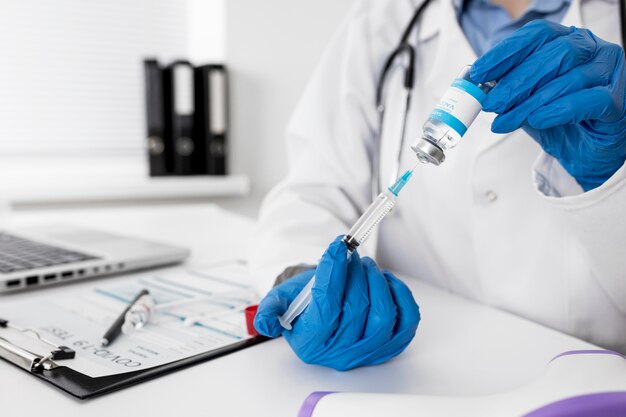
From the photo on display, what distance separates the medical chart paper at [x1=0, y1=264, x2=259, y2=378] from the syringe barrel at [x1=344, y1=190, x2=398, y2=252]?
6.4 inches

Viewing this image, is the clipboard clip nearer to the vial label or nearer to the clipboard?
the clipboard

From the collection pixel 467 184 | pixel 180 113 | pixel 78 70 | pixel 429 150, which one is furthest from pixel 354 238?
pixel 78 70

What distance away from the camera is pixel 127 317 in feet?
2.15

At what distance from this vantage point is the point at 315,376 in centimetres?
55

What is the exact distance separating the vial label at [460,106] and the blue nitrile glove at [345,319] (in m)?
0.16

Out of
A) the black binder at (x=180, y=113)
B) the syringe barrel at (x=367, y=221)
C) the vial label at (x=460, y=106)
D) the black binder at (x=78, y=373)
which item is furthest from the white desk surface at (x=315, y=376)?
the black binder at (x=180, y=113)

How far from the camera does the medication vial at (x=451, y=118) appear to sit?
0.55 meters

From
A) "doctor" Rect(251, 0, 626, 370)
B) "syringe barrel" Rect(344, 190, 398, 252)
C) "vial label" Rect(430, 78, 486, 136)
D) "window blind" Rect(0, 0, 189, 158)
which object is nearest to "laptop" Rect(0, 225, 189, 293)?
"doctor" Rect(251, 0, 626, 370)

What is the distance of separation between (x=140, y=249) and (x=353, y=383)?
554 mm

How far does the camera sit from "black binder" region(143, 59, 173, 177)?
6.45ft

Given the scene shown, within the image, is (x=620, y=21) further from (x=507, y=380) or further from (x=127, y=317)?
(x=127, y=317)

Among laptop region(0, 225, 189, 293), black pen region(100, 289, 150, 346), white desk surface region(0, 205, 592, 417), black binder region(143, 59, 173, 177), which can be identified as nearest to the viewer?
white desk surface region(0, 205, 592, 417)

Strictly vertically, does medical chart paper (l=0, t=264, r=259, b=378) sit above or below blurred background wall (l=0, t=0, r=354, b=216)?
below

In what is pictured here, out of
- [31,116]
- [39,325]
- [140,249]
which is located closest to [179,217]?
[140,249]
